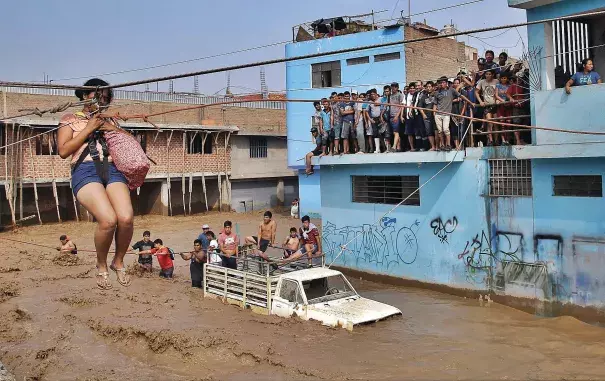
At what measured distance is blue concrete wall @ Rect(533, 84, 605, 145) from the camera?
11641mm

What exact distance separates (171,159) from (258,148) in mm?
6053

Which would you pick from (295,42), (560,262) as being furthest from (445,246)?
(295,42)

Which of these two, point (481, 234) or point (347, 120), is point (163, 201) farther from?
point (481, 234)

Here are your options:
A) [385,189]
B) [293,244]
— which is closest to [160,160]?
[385,189]

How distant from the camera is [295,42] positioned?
29.1m

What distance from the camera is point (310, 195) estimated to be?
99.0ft

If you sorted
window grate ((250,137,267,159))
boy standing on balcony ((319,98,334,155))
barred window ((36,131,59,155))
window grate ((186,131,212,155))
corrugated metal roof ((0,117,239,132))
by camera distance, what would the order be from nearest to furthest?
boy standing on balcony ((319,98,334,155)) → corrugated metal roof ((0,117,239,132)) → barred window ((36,131,59,155)) → window grate ((186,131,212,155)) → window grate ((250,137,267,159))

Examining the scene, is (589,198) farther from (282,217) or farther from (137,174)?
(282,217)

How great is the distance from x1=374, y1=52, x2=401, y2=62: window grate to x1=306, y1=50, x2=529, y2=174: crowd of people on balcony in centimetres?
971

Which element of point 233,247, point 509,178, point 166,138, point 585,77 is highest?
point 166,138

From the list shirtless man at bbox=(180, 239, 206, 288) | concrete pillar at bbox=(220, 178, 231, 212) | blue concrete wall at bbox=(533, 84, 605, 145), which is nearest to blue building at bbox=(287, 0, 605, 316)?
blue concrete wall at bbox=(533, 84, 605, 145)

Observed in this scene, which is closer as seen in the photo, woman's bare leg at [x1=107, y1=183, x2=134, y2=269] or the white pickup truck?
woman's bare leg at [x1=107, y1=183, x2=134, y2=269]

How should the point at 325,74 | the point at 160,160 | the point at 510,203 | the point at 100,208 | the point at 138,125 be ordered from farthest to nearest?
1. the point at 160,160
2. the point at 138,125
3. the point at 325,74
4. the point at 510,203
5. the point at 100,208

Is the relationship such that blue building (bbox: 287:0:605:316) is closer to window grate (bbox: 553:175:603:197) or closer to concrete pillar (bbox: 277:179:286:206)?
window grate (bbox: 553:175:603:197)
